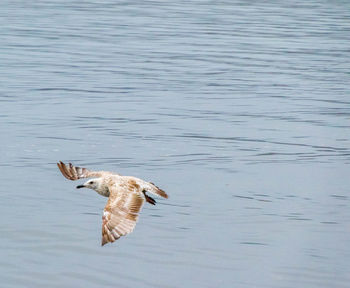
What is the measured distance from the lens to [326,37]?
34969mm

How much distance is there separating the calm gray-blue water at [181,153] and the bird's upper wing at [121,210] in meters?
0.92

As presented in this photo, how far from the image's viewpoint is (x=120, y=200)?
36.5ft

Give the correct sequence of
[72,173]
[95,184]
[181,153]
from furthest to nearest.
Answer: [181,153] < [72,173] < [95,184]

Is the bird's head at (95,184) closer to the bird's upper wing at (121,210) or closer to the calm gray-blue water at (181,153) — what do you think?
the bird's upper wing at (121,210)

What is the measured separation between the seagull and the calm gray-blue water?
92cm

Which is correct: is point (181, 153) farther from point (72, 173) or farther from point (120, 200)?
point (120, 200)

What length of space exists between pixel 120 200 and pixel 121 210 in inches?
9.9

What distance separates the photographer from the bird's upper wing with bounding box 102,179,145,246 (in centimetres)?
1043

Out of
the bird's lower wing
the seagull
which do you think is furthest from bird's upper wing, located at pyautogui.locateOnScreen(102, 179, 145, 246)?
the bird's lower wing

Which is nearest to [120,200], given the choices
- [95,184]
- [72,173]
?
[95,184]

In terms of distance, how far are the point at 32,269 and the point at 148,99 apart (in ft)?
36.4

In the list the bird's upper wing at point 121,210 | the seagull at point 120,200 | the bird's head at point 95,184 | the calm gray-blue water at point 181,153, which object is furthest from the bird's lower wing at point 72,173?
the bird's upper wing at point 121,210

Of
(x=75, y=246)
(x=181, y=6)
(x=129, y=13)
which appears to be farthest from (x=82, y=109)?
(x=181, y=6)

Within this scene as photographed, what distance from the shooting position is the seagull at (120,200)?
10477 mm
